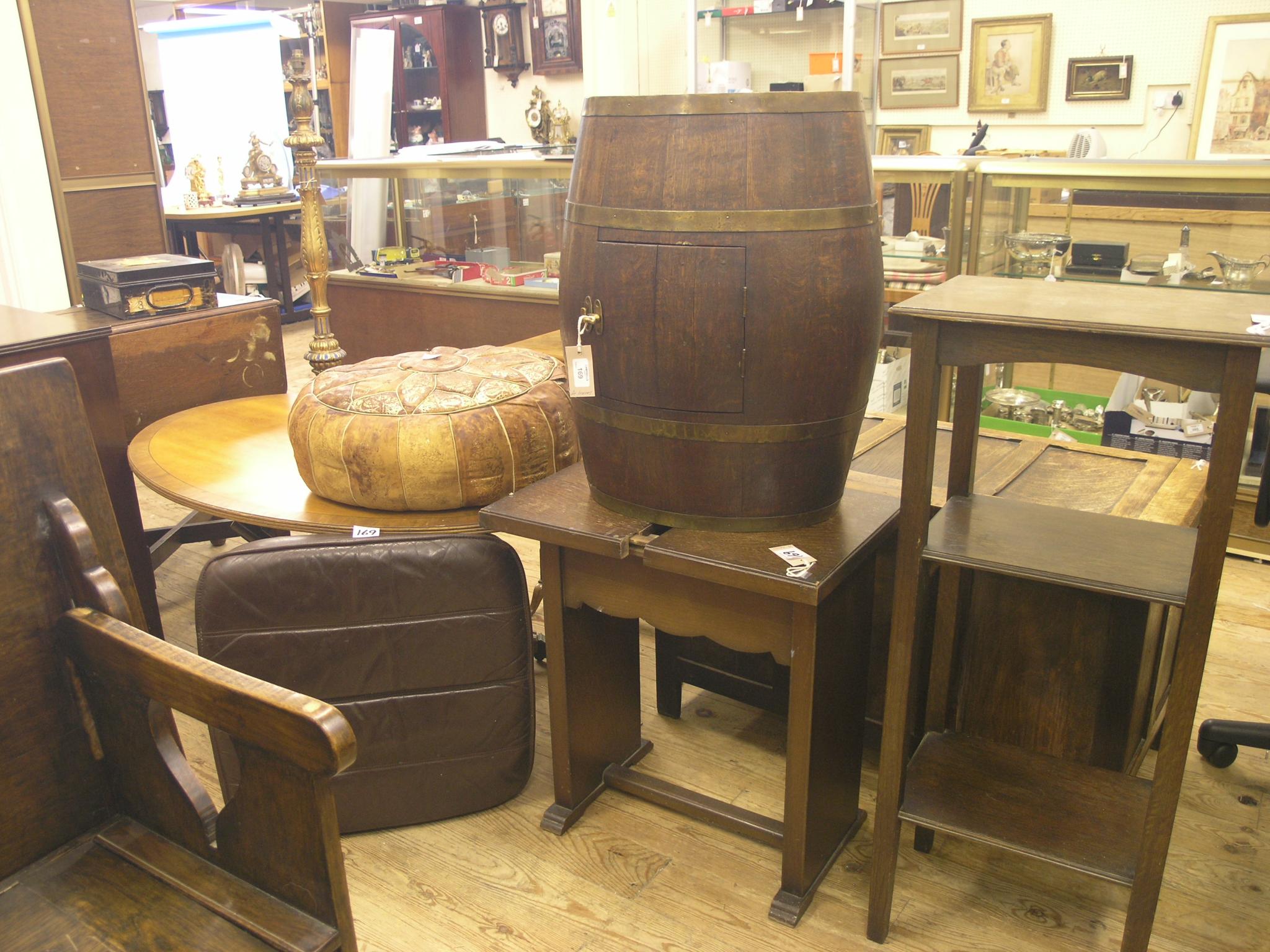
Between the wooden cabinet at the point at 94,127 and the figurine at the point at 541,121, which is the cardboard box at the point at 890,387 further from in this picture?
the wooden cabinet at the point at 94,127

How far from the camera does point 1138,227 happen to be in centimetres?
294

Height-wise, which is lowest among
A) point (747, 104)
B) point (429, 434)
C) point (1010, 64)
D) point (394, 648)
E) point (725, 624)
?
point (394, 648)

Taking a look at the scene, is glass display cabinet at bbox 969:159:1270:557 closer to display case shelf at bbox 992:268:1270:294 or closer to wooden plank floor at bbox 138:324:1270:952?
display case shelf at bbox 992:268:1270:294

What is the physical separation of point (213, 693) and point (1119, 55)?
517cm

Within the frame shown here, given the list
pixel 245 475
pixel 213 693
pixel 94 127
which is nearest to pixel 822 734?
pixel 213 693

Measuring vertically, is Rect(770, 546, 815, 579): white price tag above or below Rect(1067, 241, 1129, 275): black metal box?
below

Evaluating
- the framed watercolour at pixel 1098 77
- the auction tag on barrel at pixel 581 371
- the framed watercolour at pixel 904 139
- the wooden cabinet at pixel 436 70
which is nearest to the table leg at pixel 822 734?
the auction tag on barrel at pixel 581 371

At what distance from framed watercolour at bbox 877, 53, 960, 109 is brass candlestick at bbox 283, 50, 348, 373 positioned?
12.2ft

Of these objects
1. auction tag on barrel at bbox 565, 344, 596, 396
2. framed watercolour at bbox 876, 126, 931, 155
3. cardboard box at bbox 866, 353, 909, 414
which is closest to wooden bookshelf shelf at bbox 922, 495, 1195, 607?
auction tag on barrel at bbox 565, 344, 596, 396

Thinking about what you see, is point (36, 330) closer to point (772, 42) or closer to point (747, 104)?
point (747, 104)

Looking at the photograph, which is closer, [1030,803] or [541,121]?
[1030,803]

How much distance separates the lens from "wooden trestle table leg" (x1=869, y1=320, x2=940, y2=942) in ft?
4.76

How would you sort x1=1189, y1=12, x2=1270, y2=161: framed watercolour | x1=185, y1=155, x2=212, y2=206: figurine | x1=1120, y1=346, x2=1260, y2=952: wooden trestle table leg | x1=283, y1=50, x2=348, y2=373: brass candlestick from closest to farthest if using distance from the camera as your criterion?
1. x1=1120, y1=346, x2=1260, y2=952: wooden trestle table leg
2. x1=283, y1=50, x2=348, y2=373: brass candlestick
3. x1=1189, y1=12, x2=1270, y2=161: framed watercolour
4. x1=185, y1=155, x2=212, y2=206: figurine

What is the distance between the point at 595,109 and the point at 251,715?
3.40 feet
